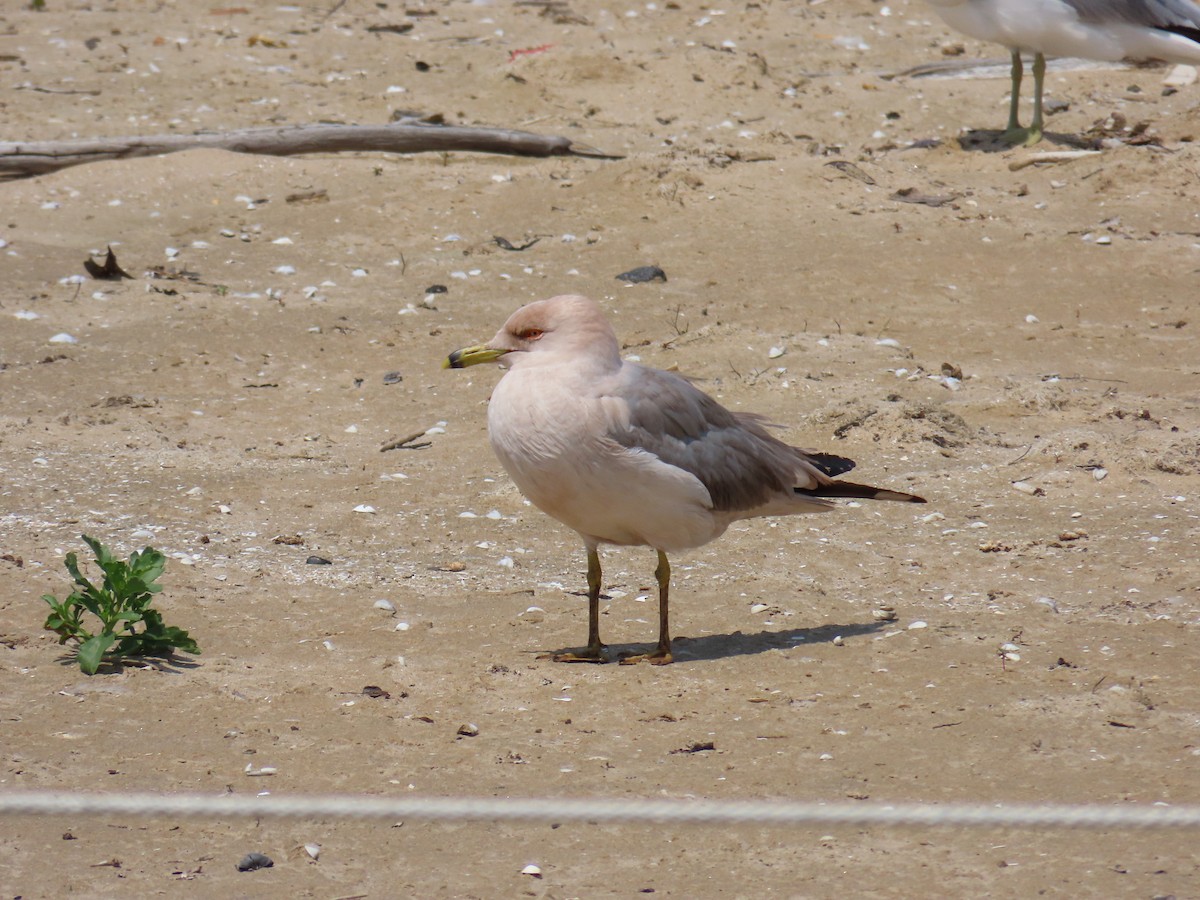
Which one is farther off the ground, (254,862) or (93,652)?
(93,652)

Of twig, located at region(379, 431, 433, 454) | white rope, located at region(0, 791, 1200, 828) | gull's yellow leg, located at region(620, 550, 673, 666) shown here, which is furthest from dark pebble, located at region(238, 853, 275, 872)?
twig, located at region(379, 431, 433, 454)

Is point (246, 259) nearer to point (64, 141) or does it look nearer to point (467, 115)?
point (64, 141)

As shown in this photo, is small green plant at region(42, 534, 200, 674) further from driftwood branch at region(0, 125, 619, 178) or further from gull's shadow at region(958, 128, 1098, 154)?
gull's shadow at region(958, 128, 1098, 154)

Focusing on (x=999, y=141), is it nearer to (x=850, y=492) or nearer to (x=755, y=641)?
(x=850, y=492)

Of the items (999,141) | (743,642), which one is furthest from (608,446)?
(999,141)

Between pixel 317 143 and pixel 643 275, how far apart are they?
2935mm

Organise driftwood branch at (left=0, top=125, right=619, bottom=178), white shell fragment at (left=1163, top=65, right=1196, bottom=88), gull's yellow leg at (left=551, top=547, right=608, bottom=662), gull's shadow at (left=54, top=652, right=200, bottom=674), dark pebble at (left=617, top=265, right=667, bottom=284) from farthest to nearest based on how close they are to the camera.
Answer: white shell fragment at (left=1163, top=65, right=1196, bottom=88)
driftwood branch at (left=0, top=125, right=619, bottom=178)
dark pebble at (left=617, top=265, right=667, bottom=284)
gull's yellow leg at (left=551, top=547, right=608, bottom=662)
gull's shadow at (left=54, top=652, right=200, bottom=674)

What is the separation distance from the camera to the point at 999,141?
11.1m

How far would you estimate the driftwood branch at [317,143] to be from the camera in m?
10.3

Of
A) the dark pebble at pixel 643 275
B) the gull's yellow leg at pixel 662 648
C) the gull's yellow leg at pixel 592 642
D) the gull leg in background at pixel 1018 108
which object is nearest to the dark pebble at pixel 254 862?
the gull's yellow leg at pixel 592 642

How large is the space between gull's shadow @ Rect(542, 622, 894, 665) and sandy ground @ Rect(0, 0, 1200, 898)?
25mm

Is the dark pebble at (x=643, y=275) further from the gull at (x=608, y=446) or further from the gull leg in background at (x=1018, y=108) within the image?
the gull at (x=608, y=446)

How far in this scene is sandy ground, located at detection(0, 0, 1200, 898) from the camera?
396 cm

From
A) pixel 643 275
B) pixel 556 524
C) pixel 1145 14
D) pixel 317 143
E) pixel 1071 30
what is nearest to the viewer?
pixel 556 524
